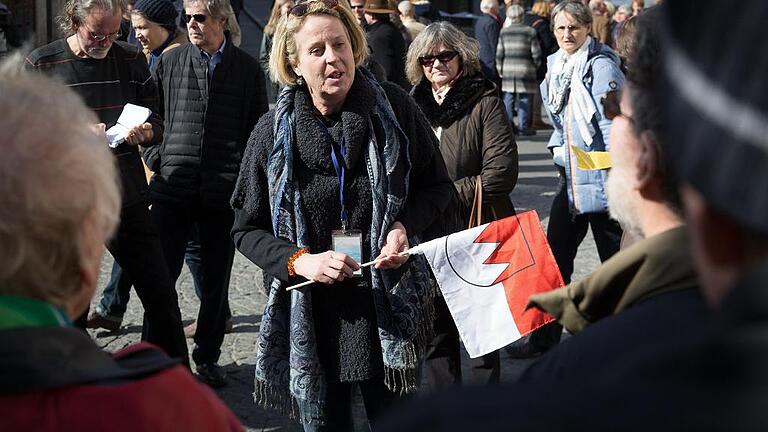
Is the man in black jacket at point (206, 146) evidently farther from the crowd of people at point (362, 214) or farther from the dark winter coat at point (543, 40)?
the dark winter coat at point (543, 40)

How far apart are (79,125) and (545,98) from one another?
5.02 metres

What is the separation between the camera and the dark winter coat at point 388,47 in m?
8.22


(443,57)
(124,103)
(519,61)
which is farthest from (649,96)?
(519,61)

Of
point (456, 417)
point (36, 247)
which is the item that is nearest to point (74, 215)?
point (36, 247)

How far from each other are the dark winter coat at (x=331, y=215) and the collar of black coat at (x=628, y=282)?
1.57 meters

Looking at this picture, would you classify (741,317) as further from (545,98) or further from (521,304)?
(545,98)

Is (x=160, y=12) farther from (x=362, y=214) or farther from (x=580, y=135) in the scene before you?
(x=362, y=214)

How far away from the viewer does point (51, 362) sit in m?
1.40

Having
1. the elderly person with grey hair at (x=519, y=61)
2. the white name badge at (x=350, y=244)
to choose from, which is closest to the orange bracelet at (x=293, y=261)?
the white name badge at (x=350, y=244)

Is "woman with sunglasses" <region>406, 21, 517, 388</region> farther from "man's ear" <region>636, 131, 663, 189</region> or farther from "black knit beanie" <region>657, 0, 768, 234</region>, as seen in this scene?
"black knit beanie" <region>657, 0, 768, 234</region>

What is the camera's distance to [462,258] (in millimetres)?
3789

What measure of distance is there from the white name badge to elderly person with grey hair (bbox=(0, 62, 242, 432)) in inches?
69.8

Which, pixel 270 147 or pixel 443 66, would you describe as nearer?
pixel 270 147

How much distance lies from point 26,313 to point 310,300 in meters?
1.97
